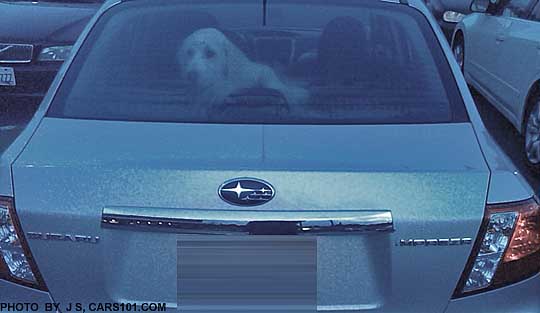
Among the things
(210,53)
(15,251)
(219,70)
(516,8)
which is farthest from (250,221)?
(516,8)

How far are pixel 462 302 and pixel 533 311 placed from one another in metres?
0.27

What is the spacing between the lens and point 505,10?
8070mm

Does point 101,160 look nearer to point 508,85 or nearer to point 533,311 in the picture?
point 533,311

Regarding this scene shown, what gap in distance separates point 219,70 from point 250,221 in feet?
3.31

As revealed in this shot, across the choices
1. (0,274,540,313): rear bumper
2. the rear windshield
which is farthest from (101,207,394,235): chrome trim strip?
the rear windshield

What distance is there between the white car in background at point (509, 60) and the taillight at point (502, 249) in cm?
398

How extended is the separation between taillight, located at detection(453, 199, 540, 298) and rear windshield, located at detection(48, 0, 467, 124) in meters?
0.53

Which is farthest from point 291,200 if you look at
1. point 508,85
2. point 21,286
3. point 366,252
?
point 508,85

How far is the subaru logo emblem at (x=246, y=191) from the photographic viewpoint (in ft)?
7.94

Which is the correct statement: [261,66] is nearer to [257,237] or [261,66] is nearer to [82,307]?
[257,237]

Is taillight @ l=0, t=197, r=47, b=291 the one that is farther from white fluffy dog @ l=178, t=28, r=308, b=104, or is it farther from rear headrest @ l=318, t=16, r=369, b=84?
rear headrest @ l=318, t=16, r=369, b=84

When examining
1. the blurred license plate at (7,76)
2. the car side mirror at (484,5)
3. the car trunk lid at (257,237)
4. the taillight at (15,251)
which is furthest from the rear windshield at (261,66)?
the car side mirror at (484,5)

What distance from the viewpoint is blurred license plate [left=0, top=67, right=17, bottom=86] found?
7102mm

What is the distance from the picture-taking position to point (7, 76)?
7105mm
